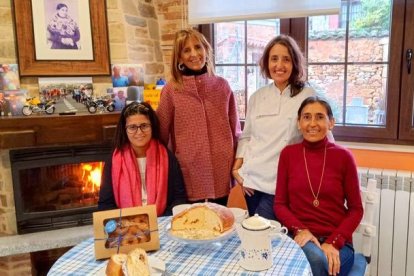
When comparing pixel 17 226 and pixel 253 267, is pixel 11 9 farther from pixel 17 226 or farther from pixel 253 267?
pixel 253 267

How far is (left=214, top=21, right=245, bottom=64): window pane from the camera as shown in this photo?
2863mm

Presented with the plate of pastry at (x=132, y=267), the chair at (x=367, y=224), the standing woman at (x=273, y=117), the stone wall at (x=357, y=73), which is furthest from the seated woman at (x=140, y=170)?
the stone wall at (x=357, y=73)

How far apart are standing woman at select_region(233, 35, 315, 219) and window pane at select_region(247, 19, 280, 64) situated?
870 mm

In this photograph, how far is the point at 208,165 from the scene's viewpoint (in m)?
2.03

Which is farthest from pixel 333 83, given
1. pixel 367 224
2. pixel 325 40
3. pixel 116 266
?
pixel 116 266

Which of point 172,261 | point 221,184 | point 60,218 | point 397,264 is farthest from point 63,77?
point 397,264

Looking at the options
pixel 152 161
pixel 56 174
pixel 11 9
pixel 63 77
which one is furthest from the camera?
pixel 56 174

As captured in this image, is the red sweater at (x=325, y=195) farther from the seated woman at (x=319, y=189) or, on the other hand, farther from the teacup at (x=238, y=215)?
the teacup at (x=238, y=215)

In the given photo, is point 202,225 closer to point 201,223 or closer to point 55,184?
point 201,223

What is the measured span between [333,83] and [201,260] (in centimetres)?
165

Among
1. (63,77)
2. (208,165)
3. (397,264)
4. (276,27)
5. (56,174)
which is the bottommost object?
(397,264)

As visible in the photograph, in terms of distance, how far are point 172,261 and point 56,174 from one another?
1.80 metres

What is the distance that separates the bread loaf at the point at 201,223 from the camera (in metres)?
1.35

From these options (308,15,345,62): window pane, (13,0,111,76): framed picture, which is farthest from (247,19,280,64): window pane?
(13,0,111,76): framed picture
